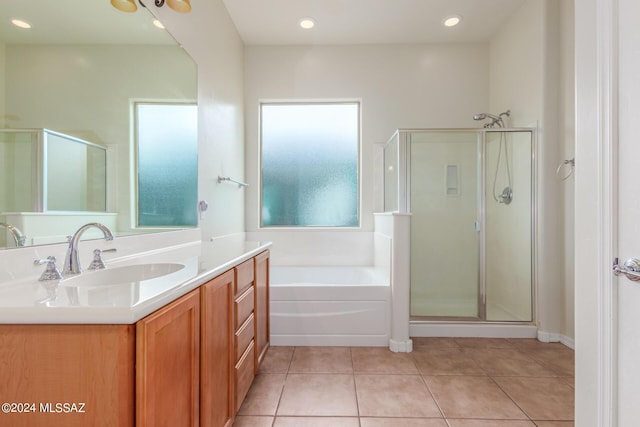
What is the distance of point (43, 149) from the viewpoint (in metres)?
1.01

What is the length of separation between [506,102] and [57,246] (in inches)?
143

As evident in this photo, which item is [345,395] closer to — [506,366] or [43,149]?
[506,366]

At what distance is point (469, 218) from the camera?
2.87 m

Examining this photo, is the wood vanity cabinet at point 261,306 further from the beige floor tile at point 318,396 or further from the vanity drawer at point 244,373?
the beige floor tile at point 318,396

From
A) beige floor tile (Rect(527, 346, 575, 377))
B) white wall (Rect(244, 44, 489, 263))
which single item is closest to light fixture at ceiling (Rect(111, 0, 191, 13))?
white wall (Rect(244, 44, 489, 263))

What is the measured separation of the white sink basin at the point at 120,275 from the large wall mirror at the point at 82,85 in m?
0.17

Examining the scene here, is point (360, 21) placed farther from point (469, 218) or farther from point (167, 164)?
point (167, 164)

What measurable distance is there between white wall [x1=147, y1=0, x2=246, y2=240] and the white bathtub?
0.83m

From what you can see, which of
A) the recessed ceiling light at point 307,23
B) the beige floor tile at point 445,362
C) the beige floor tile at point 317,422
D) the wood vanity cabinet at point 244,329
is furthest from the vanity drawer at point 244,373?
the recessed ceiling light at point 307,23

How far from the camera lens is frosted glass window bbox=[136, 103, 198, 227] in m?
1.62

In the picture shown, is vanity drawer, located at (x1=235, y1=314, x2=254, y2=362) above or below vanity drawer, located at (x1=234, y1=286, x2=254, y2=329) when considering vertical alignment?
below

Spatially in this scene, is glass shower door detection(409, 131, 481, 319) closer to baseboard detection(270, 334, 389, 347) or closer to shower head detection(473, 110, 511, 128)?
shower head detection(473, 110, 511, 128)

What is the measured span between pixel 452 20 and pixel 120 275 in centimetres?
342

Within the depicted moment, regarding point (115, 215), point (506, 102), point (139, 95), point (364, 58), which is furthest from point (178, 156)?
A: point (506, 102)
